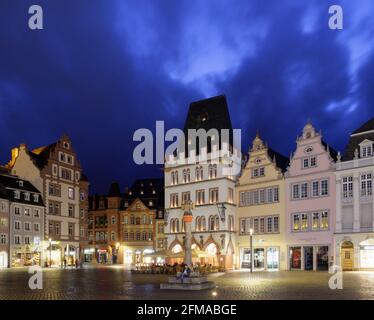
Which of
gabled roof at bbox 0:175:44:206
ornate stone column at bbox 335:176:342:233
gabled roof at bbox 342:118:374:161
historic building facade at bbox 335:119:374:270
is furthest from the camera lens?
gabled roof at bbox 0:175:44:206

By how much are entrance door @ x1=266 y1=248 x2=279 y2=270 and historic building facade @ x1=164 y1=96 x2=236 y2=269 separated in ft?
15.3

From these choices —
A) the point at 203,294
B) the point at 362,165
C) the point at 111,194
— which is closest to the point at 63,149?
the point at 111,194

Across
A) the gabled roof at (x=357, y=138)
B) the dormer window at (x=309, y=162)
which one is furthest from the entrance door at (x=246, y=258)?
the gabled roof at (x=357, y=138)

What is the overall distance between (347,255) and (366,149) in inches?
423

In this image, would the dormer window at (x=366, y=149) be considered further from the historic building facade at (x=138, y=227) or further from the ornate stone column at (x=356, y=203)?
the historic building facade at (x=138, y=227)

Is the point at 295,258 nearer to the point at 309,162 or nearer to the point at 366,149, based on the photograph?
the point at 309,162

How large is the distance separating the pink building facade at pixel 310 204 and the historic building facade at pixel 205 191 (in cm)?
778

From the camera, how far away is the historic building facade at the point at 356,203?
53094mm

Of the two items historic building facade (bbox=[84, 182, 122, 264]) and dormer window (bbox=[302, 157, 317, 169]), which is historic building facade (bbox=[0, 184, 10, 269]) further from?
dormer window (bbox=[302, 157, 317, 169])

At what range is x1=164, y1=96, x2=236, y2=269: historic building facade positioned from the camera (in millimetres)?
64875

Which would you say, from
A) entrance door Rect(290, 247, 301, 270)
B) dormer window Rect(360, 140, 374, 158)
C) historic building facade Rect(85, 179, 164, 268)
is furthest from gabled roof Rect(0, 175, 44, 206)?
dormer window Rect(360, 140, 374, 158)

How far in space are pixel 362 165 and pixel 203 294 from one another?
31455mm

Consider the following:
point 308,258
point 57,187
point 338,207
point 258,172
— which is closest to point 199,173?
point 258,172

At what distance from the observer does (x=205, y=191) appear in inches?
2665
